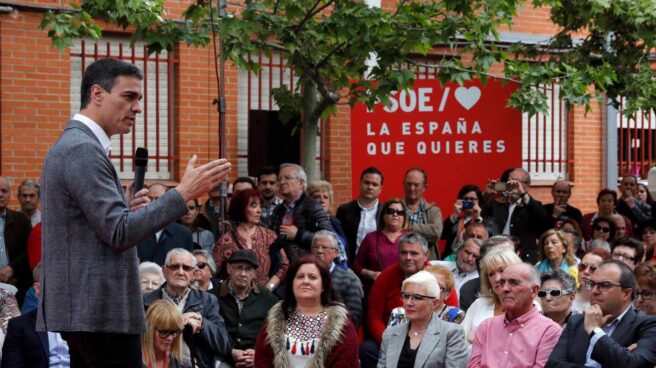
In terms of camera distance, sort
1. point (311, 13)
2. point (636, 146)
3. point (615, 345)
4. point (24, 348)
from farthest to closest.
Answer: point (636, 146) < point (311, 13) < point (24, 348) < point (615, 345)

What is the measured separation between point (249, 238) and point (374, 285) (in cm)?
113

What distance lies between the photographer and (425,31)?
1071 centimetres

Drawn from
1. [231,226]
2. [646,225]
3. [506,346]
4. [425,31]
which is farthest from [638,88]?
[506,346]

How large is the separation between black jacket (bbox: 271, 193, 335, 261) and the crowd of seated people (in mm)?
15

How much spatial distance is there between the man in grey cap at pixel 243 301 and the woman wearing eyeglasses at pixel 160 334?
3.76ft

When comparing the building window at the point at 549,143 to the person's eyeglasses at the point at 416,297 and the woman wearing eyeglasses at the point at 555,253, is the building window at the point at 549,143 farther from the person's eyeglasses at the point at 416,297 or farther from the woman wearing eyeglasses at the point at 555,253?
the person's eyeglasses at the point at 416,297

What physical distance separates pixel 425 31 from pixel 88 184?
7.31 meters

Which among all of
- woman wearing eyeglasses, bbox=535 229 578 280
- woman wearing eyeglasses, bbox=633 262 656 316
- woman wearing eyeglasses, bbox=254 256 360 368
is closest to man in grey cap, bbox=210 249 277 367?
woman wearing eyeglasses, bbox=254 256 360 368

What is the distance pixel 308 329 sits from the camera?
788cm

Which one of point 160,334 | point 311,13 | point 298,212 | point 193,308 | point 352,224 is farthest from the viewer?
point 352,224

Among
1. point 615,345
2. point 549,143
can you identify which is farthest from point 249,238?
point 549,143

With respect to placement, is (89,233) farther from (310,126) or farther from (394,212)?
(310,126)

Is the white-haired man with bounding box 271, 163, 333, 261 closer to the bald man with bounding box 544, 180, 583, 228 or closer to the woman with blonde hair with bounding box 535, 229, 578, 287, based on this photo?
A: the woman with blonde hair with bounding box 535, 229, 578, 287

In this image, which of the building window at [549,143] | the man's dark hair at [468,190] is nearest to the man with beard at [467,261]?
the man's dark hair at [468,190]
